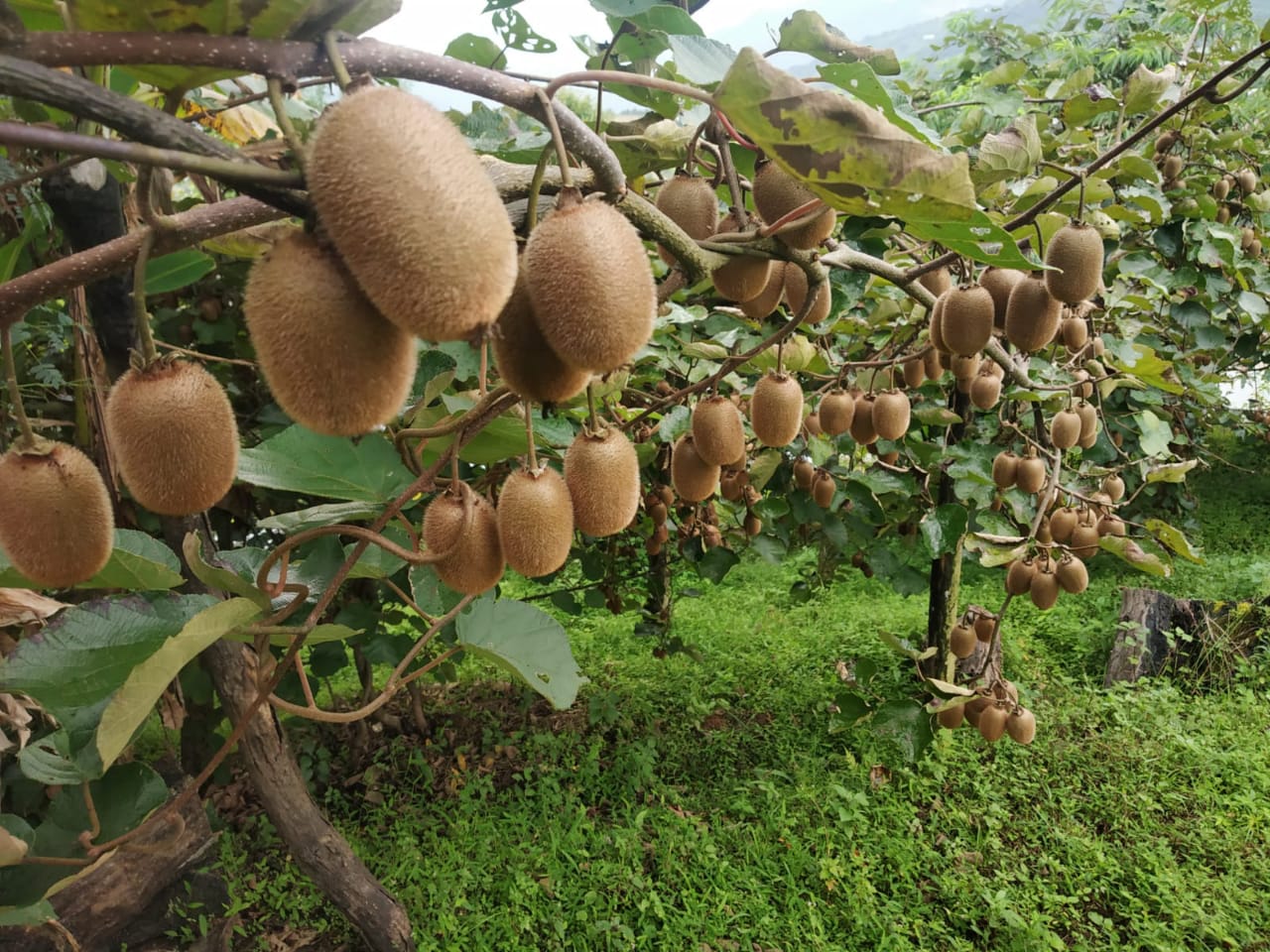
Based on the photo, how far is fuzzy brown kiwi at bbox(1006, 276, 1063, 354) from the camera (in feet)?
3.75

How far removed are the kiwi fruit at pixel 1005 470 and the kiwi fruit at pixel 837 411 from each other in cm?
71

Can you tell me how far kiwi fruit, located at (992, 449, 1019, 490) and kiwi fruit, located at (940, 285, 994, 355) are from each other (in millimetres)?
1155

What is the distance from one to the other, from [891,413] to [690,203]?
3.24 feet

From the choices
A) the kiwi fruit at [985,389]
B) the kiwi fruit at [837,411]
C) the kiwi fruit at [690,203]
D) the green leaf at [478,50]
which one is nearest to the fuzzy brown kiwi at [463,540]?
the kiwi fruit at [690,203]

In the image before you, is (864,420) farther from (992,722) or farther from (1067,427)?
(992,722)

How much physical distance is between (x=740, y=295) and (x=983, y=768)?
2.72 meters

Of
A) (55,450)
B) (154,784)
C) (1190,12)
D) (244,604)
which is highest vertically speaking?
(1190,12)

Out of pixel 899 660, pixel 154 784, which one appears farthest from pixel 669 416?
pixel 899 660

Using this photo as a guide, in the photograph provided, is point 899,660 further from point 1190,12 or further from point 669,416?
point 1190,12

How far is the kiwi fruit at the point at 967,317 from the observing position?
1168mm

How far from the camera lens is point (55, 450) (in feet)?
2.13

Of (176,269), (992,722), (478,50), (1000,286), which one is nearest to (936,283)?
(1000,286)

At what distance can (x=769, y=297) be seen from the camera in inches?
Answer: 38.4

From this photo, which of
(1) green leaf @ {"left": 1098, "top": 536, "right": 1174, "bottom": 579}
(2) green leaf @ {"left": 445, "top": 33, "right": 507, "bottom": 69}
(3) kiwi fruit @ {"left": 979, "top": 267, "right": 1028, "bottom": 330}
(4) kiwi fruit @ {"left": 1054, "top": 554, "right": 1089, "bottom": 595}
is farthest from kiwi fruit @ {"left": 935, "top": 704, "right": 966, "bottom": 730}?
(2) green leaf @ {"left": 445, "top": 33, "right": 507, "bottom": 69}
